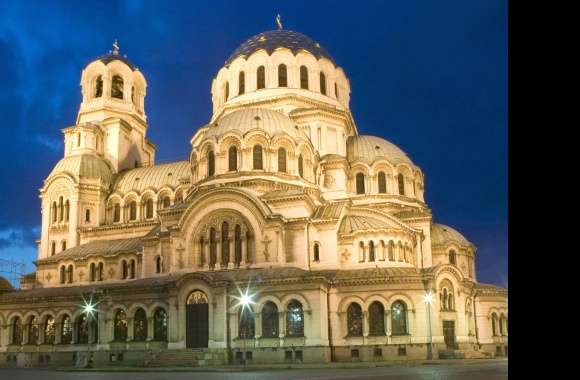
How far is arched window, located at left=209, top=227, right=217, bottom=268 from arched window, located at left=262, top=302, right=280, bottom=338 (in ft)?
17.7

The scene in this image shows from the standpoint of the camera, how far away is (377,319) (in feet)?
127

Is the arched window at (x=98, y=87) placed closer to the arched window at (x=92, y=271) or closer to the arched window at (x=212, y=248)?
the arched window at (x=92, y=271)

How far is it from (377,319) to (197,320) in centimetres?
1096

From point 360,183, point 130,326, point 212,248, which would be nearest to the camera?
point 130,326

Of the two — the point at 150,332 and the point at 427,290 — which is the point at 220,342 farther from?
the point at 427,290

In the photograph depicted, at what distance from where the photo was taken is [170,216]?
45438 millimetres

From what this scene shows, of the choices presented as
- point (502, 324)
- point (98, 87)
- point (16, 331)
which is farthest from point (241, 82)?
point (502, 324)

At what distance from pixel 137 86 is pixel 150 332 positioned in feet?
103

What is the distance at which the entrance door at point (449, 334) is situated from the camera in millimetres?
41188

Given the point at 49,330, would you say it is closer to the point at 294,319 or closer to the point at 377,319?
the point at 294,319

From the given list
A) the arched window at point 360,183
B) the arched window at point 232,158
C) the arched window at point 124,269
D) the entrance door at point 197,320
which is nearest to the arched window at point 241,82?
the arched window at point 232,158

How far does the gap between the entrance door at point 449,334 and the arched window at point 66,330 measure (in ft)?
83.5

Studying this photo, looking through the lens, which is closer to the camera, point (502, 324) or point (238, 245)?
point (238, 245)
